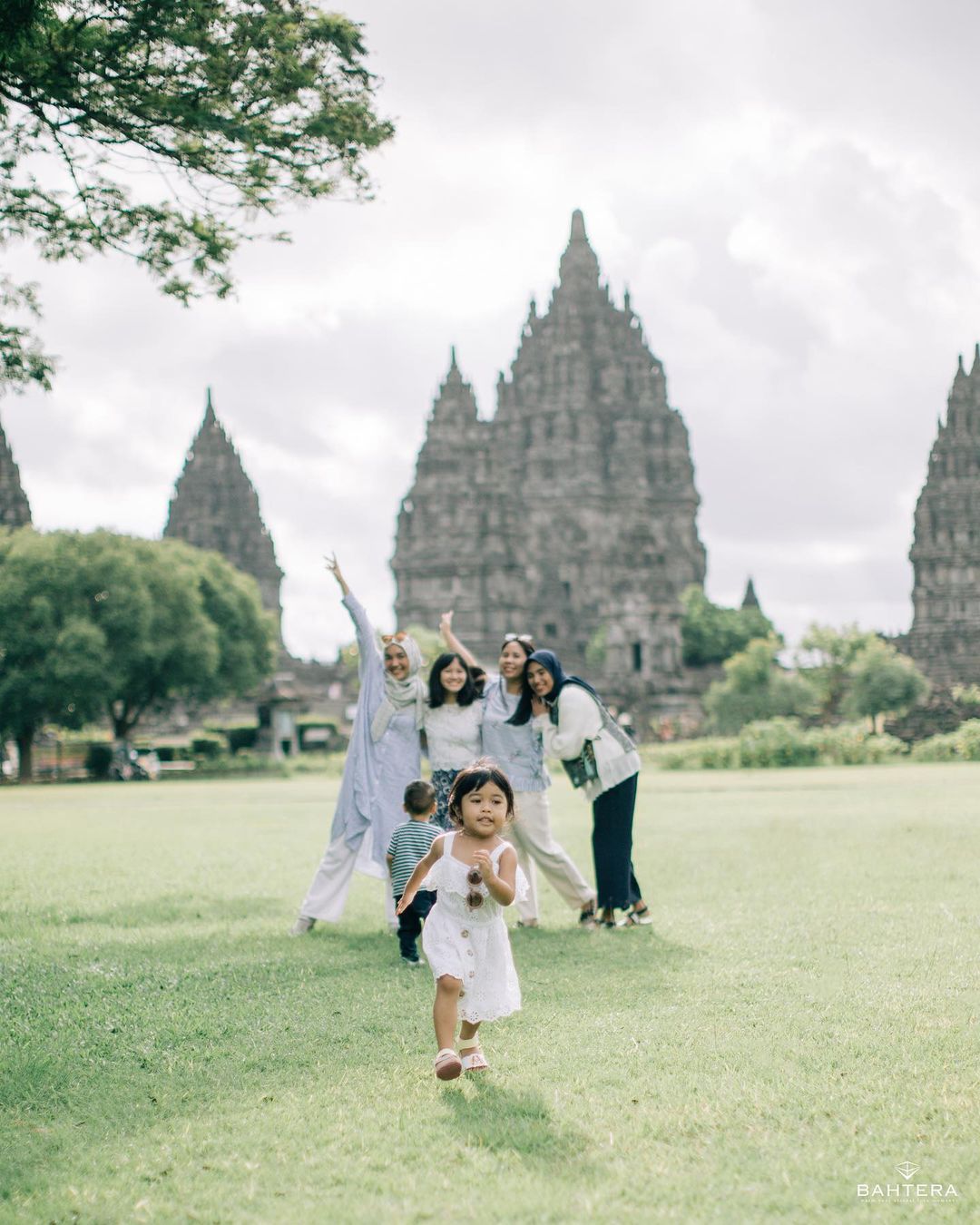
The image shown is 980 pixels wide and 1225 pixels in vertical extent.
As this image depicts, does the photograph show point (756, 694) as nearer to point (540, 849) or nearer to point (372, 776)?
point (540, 849)

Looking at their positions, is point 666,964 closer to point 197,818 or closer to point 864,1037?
point 864,1037

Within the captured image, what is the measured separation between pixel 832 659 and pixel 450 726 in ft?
174

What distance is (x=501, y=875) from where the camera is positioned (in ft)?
19.2

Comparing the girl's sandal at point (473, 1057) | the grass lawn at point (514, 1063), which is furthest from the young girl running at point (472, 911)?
the grass lawn at point (514, 1063)

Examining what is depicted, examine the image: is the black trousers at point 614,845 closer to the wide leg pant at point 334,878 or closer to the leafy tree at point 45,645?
the wide leg pant at point 334,878

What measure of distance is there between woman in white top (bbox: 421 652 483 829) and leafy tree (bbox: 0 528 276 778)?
1333 inches

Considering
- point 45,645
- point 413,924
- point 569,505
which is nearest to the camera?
point 413,924

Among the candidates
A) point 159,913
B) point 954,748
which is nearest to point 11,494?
point 954,748

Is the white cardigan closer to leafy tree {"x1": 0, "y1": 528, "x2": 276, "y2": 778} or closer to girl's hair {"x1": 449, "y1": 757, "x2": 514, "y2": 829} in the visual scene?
girl's hair {"x1": 449, "y1": 757, "x2": 514, "y2": 829}

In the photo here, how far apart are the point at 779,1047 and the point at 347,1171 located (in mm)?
2132

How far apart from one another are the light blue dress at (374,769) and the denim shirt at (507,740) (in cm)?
48

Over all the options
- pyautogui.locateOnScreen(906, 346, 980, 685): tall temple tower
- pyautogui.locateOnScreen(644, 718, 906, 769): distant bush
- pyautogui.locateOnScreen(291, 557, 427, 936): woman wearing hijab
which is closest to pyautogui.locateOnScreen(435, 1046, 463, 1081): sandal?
pyautogui.locateOnScreen(291, 557, 427, 936): woman wearing hijab

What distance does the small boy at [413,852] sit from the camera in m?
8.35

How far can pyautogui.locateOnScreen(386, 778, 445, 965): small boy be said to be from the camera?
8.35 metres
